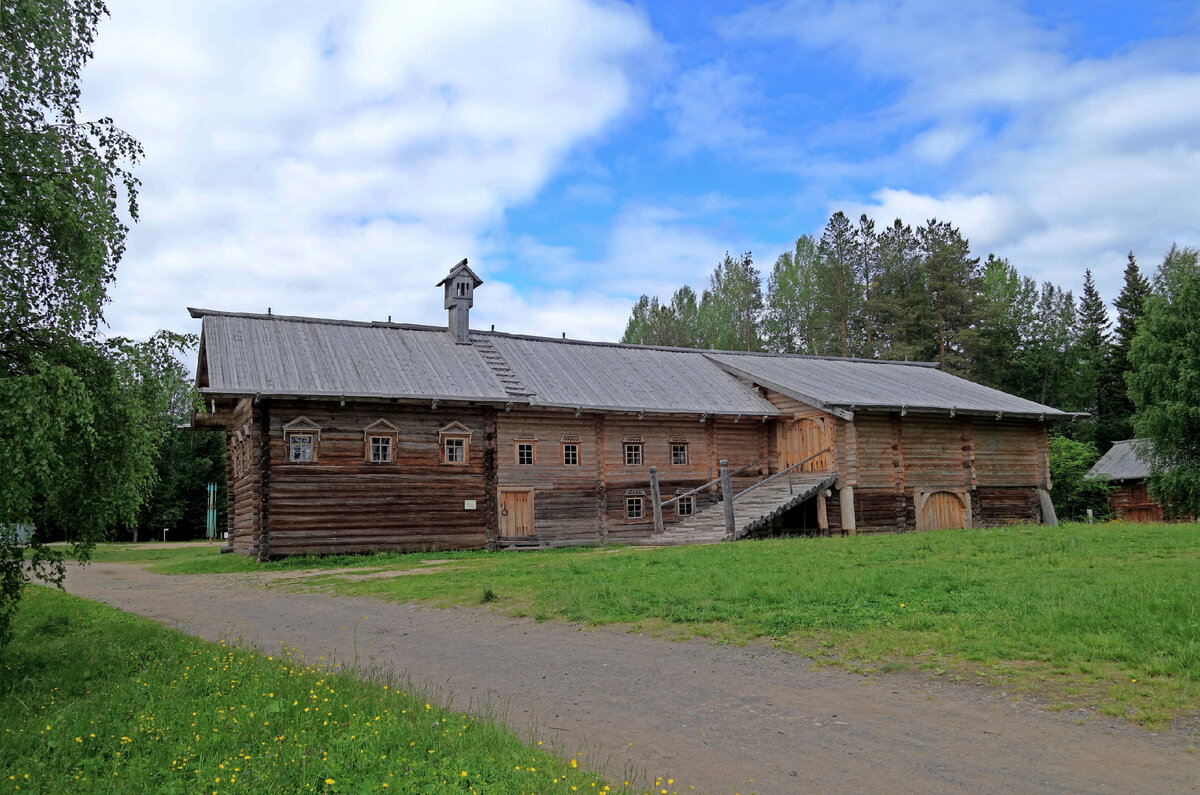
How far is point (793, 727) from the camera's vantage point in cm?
670

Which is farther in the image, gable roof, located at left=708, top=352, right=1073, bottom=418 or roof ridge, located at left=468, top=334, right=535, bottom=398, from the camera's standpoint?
gable roof, located at left=708, top=352, right=1073, bottom=418

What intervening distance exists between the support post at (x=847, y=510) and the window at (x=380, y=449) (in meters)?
14.0

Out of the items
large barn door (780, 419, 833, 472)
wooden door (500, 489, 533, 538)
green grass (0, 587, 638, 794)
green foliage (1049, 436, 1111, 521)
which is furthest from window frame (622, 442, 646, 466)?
green foliage (1049, 436, 1111, 521)

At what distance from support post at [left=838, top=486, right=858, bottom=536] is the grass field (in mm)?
6937

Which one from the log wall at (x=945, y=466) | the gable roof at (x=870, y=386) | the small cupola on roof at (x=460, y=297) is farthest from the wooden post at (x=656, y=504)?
the small cupola on roof at (x=460, y=297)

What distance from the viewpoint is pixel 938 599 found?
35.7 ft

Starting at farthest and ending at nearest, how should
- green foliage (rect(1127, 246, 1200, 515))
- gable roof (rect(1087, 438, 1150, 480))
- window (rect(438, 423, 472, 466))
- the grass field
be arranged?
gable roof (rect(1087, 438, 1150, 480)), green foliage (rect(1127, 246, 1200, 515)), window (rect(438, 423, 472, 466)), the grass field

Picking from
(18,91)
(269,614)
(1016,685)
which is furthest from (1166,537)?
(18,91)

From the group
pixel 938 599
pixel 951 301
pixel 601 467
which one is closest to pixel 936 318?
pixel 951 301

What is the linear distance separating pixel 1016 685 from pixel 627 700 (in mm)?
3445

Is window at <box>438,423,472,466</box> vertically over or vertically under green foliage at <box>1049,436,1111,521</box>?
over

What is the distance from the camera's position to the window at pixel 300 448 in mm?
24141

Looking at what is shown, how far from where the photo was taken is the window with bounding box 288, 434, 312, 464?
79.2 feet

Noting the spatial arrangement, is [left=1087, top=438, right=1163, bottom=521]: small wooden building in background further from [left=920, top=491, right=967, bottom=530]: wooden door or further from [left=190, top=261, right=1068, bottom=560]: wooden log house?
[left=920, top=491, right=967, bottom=530]: wooden door
